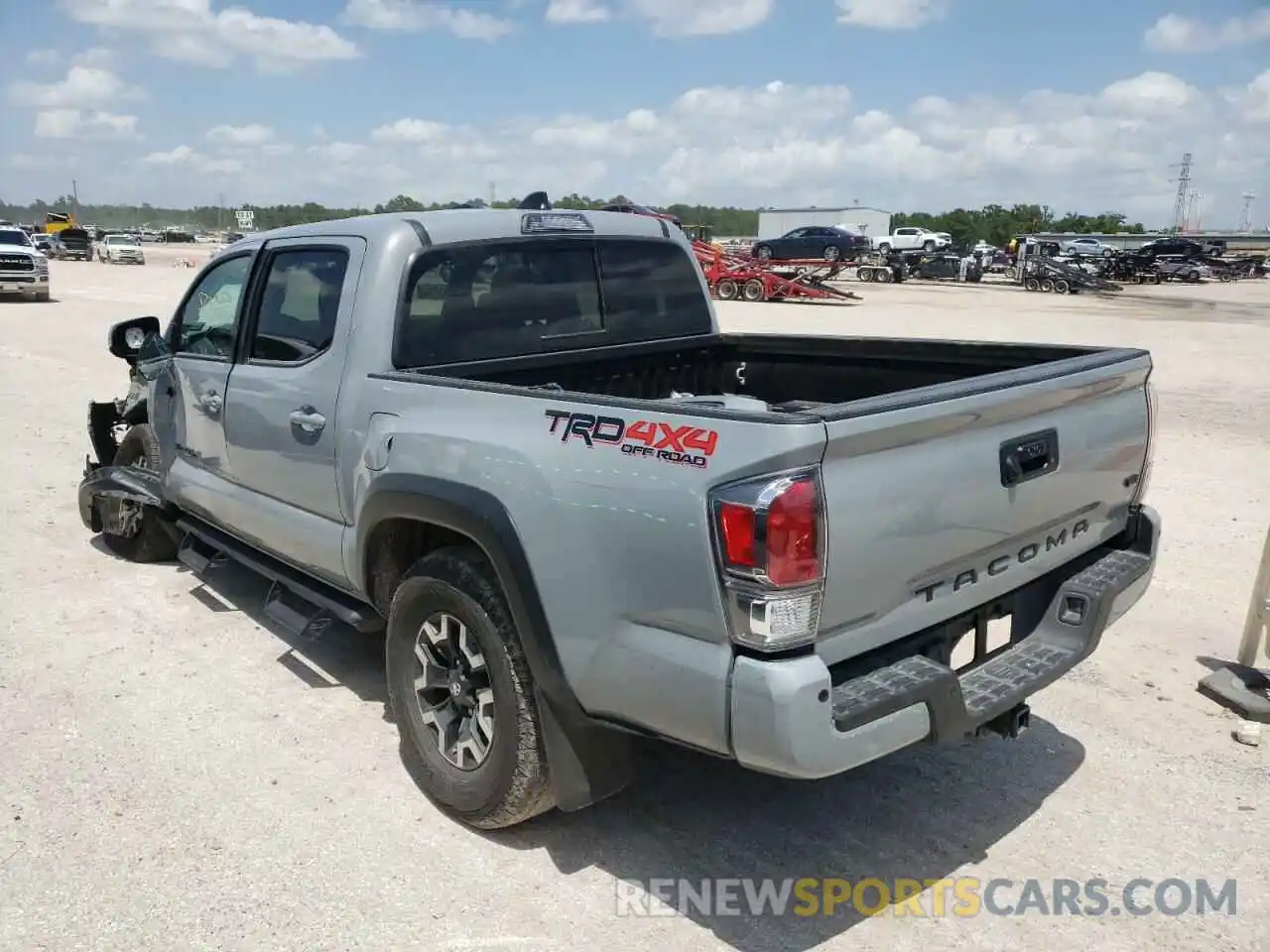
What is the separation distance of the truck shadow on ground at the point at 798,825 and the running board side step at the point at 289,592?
2.19 feet

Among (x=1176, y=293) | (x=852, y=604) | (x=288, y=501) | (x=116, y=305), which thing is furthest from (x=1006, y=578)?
(x=1176, y=293)

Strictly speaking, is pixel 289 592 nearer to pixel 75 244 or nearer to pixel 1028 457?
pixel 1028 457

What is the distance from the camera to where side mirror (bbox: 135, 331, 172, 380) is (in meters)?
5.42

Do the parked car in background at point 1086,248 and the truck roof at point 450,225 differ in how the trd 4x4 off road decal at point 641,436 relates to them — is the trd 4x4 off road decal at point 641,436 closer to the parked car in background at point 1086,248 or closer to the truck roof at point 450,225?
the truck roof at point 450,225

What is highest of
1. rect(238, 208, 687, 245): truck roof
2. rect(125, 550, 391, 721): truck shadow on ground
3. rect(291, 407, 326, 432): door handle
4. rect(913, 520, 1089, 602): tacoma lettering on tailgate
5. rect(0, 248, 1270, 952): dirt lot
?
rect(238, 208, 687, 245): truck roof

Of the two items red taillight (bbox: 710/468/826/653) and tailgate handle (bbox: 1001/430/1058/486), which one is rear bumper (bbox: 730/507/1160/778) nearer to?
red taillight (bbox: 710/468/826/653)

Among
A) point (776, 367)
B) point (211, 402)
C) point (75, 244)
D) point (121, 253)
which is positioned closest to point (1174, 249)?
point (121, 253)

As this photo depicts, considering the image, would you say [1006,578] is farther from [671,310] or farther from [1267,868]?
[671,310]

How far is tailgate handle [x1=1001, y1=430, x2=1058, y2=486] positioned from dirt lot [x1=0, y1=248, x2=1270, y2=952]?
126cm

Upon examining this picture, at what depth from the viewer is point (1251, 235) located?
3155 inches

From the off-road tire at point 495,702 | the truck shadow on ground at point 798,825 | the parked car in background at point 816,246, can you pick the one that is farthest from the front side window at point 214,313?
the parked car in background at point 816,246

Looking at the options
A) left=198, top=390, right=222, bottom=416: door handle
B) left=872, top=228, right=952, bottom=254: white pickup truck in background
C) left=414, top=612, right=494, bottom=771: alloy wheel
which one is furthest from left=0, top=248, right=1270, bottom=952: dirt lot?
left=872, top=228, right=952, bottom=254: white pickup truck in background

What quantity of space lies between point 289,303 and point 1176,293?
42.1 meters

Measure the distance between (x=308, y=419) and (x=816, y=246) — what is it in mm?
39006
